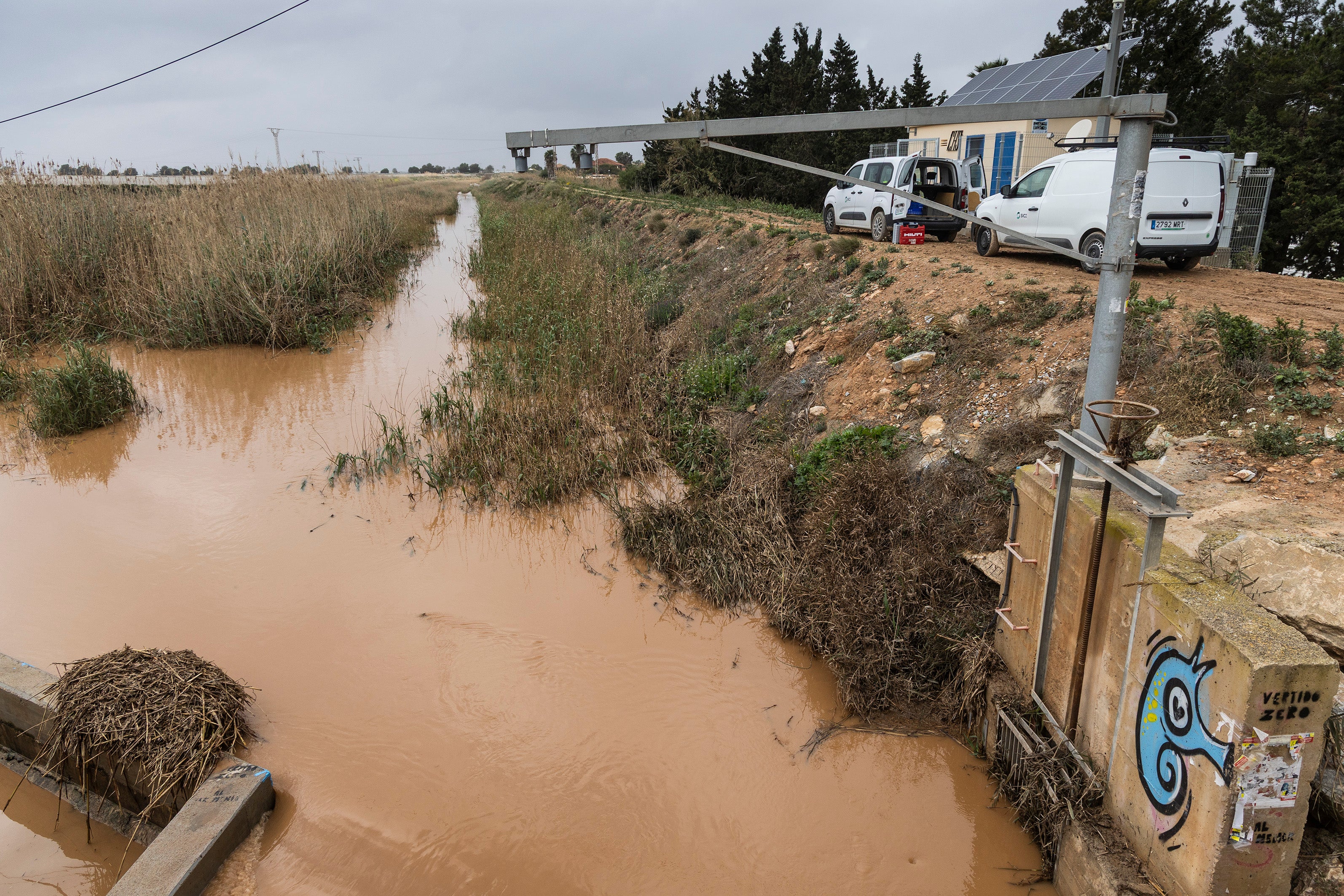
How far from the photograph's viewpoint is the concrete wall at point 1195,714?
2.64 meters

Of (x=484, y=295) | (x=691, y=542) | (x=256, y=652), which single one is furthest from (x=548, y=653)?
(x=484, y=295)

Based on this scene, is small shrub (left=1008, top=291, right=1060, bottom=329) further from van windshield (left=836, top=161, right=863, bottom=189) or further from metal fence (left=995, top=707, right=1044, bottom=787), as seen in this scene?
van windshield (left=836, top=161, right=863, bottom=189)

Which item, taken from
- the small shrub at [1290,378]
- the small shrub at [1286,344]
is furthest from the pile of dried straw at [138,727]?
the small shrub at [1286,344]

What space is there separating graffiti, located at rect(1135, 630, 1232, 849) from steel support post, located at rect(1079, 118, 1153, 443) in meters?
1.03

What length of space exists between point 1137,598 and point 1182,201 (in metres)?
7.70

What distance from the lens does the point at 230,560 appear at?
6.53m

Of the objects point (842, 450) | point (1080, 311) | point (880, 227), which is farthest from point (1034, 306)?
point (880, 227)

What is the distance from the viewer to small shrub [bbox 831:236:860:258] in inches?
428

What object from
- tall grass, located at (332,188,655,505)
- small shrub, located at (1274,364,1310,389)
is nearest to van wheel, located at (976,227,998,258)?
tall grass, located at (332,188,655,505)

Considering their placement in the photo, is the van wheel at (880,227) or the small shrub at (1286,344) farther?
the van wheel at (880,227)

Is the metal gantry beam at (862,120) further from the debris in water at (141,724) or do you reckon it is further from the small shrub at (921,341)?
the debris in water at (141,724)

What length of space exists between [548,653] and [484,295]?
1197 cm

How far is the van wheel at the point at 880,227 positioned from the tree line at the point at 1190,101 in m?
9.69

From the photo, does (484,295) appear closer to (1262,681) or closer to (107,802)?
(107,802)
